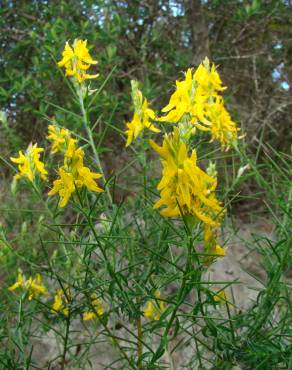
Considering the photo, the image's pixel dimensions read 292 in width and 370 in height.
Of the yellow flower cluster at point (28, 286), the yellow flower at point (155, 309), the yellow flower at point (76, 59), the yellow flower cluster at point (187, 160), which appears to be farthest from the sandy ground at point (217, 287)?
the yellow flower at point (76, 59)

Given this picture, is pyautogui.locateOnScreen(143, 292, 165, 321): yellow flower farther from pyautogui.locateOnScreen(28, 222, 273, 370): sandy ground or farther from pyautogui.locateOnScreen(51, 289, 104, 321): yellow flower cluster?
pyautogui.locateOnScreen(28, 222, 273, 370): sandy ground

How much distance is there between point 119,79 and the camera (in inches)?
143

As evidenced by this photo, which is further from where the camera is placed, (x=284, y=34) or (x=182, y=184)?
(x=284, y=34)

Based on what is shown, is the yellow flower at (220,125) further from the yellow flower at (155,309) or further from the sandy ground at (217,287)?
the yellow flower at (155,309)

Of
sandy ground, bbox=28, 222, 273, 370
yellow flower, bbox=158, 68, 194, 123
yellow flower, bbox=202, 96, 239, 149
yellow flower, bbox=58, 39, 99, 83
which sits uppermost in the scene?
yellow flower, bbox=58, 39, 99, 83

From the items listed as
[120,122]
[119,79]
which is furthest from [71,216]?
[119,79]

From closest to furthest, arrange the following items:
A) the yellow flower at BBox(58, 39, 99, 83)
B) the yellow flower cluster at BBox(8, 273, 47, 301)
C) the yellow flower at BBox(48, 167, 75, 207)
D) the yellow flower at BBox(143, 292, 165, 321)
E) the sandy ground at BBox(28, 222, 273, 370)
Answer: the yellow flower at BBox(48, 167, 75, 207) → the yellow flower at BBox(143, 292, 165, 321) → the yellow flower at BBox(58, 39, 99, 83) → the yellow flower cluster at BBox(8, 273, 47, 301) → the sandy ground at BBox(28, 222, 273, 370)

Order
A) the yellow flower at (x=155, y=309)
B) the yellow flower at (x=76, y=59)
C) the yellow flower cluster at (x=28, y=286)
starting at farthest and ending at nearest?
the yellow flower cluster at (x=28, y=286) < the yellow flower at (x=76, y=59) < the yellow flower at (x=155, y=309)

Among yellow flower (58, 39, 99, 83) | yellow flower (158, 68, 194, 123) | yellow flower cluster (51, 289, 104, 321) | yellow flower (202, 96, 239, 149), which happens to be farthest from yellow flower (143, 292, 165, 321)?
yellow flower (58, 39, 99, 83)

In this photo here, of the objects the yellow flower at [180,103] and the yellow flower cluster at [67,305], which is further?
the yellow flower cluster at [67,305]

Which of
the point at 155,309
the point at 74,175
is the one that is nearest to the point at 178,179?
the point at 74,175

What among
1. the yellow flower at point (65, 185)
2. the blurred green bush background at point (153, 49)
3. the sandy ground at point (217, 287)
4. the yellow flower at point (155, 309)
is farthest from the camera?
the blurred green bush background at point (153, 49)

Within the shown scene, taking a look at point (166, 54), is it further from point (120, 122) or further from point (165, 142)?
point (165, 142)

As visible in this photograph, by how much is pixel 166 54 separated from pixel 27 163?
2581 mm
